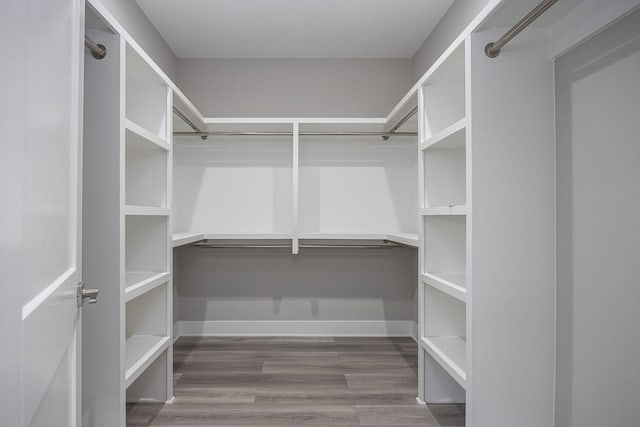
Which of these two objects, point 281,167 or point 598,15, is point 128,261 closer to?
point 281,167

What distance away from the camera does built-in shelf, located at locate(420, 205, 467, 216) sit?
1490 mm

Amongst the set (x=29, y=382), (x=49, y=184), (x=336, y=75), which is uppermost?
(x=336, y=75)

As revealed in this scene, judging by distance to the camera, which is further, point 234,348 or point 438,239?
point 234,348

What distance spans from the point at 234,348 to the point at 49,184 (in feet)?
7.50

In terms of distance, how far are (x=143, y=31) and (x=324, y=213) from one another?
5.75 ft

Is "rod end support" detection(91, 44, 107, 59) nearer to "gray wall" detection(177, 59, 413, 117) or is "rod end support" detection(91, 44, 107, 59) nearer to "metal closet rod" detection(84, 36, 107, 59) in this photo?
"metal closet rod" detection(84, 36, 107, 59)

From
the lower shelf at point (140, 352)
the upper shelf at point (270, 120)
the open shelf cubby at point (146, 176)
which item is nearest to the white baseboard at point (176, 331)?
the lower shelf at point (140, 352)

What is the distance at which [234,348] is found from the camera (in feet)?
9.20

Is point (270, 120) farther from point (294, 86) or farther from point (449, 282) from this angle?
point (449, 282)

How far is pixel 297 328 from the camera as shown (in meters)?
3.12

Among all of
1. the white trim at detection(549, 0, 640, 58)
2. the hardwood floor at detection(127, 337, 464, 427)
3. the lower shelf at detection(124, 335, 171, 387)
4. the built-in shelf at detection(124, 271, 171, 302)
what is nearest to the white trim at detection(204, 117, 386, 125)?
the built-in shelf at detection(124, 271, 171, 302)

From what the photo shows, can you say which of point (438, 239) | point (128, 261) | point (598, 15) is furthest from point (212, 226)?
point (598, 15)

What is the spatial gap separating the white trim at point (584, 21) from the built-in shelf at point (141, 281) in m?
1.82

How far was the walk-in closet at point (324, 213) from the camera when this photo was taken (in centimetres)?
91
